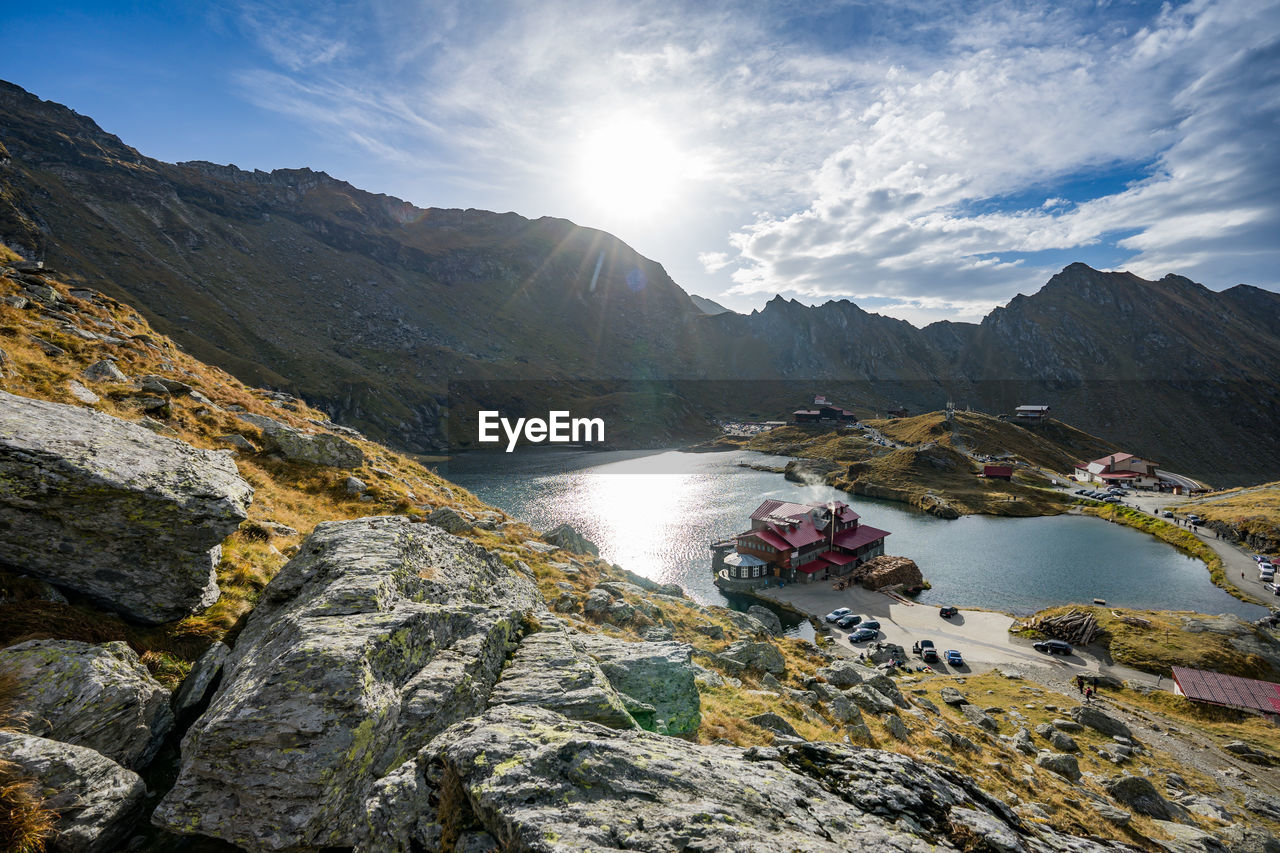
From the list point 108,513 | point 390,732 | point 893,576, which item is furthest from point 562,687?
point 893,576

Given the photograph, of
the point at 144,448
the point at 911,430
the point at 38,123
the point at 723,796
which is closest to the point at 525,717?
the point at 723,796

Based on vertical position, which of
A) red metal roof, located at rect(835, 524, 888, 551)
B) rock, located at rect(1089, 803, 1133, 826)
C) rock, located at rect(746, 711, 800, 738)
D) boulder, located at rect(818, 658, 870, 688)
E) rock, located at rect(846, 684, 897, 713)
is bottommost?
red metal roof, located at rect(835, 524, 888, 551)

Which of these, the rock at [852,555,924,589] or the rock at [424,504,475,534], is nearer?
the rock at [424,504,475,534]

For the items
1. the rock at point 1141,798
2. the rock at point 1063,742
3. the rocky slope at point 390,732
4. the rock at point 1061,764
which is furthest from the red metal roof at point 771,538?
the rocky slope at point 390,732

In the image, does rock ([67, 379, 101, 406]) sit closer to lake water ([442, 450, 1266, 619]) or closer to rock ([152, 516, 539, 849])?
rock ([152, 516, 539, 849])

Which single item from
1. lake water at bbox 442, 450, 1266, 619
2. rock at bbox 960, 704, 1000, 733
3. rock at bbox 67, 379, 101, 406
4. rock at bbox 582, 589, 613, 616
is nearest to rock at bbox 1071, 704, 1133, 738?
rock at bbox 960, 704, 1000, 733

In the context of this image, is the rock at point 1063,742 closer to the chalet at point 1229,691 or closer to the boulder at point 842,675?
the boulder at point 842,675

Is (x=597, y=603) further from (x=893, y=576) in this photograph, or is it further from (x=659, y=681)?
(x=893, y=576)
